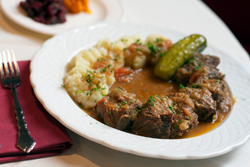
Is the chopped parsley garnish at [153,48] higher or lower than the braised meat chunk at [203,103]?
lower

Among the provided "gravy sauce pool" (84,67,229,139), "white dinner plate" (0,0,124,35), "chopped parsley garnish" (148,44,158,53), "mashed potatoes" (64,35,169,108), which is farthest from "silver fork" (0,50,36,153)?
"chopped parsley garnish" (148,44,158,53)

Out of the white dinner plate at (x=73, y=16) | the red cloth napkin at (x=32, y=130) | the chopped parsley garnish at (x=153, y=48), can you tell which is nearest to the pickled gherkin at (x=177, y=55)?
the chopped parsley garnish at (x=153, y=48)

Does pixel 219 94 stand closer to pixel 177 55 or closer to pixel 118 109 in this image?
pixel 177 55

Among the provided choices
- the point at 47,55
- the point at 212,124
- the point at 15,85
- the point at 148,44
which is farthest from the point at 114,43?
the point at 212,124

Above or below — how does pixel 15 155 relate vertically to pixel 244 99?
below

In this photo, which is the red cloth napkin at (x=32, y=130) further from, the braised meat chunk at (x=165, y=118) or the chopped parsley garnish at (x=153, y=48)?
the chopped parsley garnish at (x=153, y=48)

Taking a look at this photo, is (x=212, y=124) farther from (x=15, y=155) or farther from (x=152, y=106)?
(x=15, y=155)
